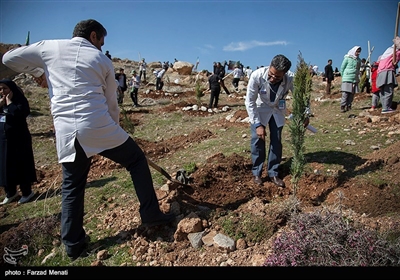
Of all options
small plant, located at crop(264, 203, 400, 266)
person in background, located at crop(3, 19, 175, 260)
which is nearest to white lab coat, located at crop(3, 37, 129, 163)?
person in background, located at crop(3, 19, 175, 260)

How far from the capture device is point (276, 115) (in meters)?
4.11

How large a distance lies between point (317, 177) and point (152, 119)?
770 cm

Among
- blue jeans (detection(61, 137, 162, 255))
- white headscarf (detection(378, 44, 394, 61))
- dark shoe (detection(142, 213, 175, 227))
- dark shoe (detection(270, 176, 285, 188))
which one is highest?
white headscarf (detection(378, 44, 394, 61))

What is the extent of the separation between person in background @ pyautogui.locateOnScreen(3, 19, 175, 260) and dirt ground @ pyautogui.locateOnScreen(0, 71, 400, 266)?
0.78m

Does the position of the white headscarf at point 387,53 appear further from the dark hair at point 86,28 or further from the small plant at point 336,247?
the dark hair at point 86,28

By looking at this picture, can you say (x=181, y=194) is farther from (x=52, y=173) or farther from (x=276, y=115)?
(x=52, y=173)

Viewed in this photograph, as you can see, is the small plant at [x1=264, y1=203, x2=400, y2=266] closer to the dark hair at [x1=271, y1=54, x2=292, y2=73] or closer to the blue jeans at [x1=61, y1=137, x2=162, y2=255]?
the blue jeans at [x1=61, y1=137, x2=162, y2=255]

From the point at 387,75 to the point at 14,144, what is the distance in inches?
324

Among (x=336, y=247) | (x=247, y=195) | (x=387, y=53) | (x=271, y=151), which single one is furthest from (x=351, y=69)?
(x=336, y=247)

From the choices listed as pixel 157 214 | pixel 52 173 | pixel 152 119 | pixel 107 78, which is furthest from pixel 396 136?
pixel 152 119

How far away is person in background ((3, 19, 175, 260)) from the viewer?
2.43 metres
